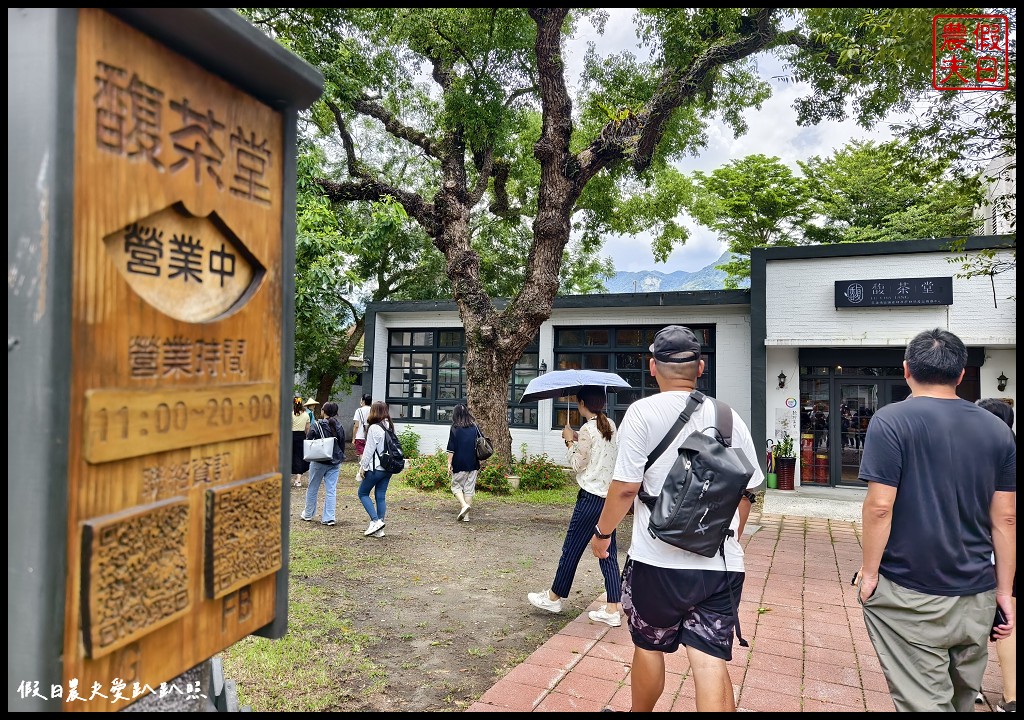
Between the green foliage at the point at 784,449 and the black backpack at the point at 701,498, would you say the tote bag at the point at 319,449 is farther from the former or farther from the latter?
the green foliage at the point at 784,449

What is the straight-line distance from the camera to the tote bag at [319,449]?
760 centimetres

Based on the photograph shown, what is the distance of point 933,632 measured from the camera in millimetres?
2545

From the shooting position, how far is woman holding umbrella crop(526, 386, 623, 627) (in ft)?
15.1

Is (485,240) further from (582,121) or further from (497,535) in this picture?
(497,535)

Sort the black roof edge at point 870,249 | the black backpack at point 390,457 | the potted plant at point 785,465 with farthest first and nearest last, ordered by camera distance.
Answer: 1. the potted plant at point 785,465
2. the black roof edge at point 870,249
3. the black backpack at point 390,457

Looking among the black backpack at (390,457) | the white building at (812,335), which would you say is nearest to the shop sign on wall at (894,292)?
the white building at (812,335)

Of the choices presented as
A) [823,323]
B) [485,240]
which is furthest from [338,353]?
[823,323]

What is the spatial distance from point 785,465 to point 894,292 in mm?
3374

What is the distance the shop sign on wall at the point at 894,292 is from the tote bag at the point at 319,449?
858cm

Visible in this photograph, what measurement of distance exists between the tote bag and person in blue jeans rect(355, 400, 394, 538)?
58cm

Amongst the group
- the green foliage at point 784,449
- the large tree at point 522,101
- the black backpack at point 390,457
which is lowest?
the green foliage at point 784,449

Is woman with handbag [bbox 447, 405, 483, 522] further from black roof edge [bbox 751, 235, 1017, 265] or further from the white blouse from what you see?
black roof edge [bbox 751, 235, 1017, 265]

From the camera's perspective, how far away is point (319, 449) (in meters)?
7.60

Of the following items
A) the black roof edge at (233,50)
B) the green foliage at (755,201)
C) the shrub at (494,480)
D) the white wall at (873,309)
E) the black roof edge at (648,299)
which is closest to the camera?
the black roof edge at (233,50)
